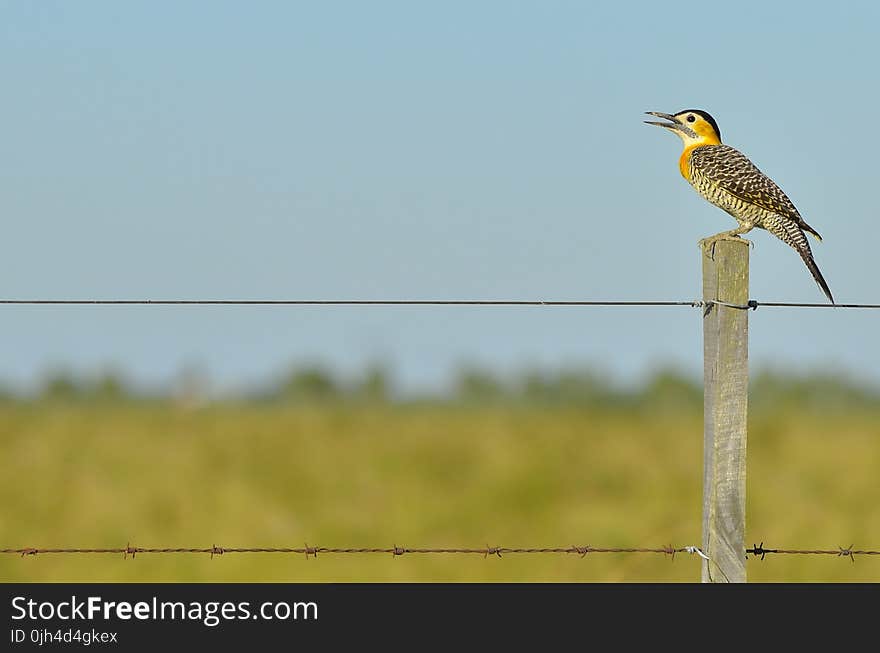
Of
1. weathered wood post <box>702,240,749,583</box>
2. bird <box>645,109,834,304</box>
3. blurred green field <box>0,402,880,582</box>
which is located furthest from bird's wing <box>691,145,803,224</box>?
blurred green field <box>0,402,880,582</box>

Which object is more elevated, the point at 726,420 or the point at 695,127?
the point at 695,127

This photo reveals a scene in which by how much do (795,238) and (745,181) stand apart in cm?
42

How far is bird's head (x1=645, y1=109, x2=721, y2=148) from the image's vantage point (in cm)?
800

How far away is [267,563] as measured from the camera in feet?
37.2

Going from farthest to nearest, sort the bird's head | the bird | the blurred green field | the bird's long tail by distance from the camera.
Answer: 1. the blurred green field
2. the bird's head
3. the bird
4. the bird's long tail

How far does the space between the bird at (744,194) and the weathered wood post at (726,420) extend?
2207 millimetres

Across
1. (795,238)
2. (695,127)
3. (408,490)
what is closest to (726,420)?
(795,238)

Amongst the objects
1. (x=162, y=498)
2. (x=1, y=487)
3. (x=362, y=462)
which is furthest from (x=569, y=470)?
(x=1, y=487)

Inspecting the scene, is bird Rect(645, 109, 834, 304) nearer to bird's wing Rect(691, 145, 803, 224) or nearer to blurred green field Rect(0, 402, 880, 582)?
bird's wing Rect(691, 145, 803, 224)

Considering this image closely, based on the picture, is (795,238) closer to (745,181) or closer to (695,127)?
(745,181)

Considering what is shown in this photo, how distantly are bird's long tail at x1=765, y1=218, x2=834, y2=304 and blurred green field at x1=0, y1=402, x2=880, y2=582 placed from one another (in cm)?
417

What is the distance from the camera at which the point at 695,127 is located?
802 cm
